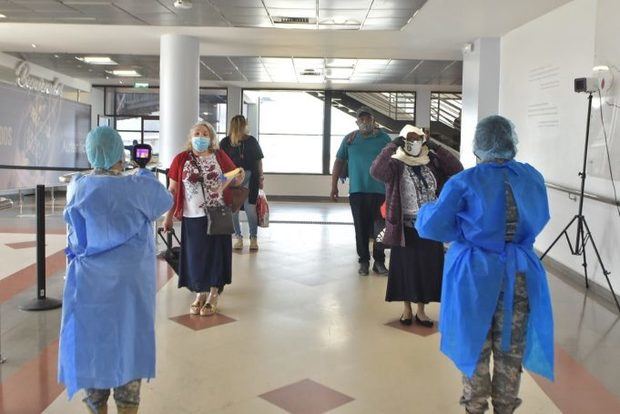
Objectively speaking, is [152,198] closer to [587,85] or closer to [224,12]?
[587,85]

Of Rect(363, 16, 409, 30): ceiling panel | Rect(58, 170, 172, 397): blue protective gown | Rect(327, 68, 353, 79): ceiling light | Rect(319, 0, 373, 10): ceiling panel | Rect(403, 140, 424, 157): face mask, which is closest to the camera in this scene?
Rect(58, 170, 172, 397): blue protective gown

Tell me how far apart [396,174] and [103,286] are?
84.9 inches

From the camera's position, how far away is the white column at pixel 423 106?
1530 cm

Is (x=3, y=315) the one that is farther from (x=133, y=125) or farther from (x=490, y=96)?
(x=133, y=125)

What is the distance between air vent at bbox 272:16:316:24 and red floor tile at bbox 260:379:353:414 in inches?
222

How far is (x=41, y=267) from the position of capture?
4.25 m

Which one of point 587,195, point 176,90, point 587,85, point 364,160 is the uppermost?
point 176,90

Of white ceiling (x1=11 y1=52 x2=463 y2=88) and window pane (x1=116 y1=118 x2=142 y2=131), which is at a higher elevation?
white ceiling (x1=11 y1=52 x2=463 y2=88)

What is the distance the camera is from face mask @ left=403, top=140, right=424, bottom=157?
149 inches

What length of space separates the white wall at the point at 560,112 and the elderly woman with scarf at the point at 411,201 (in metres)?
2.10

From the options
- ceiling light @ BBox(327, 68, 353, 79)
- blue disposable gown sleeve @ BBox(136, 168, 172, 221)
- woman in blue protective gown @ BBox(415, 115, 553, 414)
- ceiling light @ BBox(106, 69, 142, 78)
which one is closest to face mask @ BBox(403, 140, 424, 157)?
woman in blue protective gown @ BBox(415, 115, 553, 414)

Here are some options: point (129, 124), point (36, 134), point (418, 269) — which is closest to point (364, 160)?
point (418, 269)

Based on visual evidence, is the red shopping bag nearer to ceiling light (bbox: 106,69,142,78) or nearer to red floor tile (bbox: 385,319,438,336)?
red floor tile (bbox: 385,319,438,336)

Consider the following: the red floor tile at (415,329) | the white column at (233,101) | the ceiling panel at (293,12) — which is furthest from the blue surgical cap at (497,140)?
the white column at (233,101)
